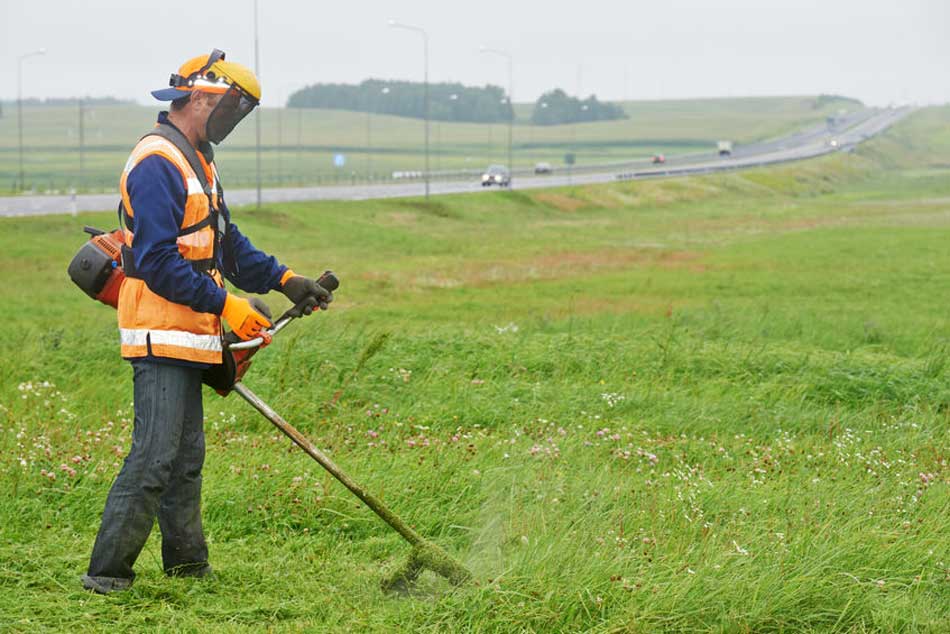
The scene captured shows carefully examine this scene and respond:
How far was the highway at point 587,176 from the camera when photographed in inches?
1745

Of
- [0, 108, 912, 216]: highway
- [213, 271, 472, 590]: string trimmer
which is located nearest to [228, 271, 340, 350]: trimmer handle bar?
[213, 271, 472, 590]: string trimmer

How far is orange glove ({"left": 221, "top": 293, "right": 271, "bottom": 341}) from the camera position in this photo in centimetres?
455

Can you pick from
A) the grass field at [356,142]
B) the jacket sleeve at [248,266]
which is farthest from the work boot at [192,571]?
the grass field at [356,142]

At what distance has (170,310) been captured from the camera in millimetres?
4602

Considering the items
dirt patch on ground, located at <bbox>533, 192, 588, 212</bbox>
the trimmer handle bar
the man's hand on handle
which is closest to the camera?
the trimmer handle bar

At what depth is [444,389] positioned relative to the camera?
852 cm

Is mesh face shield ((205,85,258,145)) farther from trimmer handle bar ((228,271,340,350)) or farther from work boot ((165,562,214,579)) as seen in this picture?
work boot ((165,562,214,579))

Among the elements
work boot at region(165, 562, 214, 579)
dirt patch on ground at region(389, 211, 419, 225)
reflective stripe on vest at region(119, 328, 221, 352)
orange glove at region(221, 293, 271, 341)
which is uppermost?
orange glove at region(221, 293, 271, 341)

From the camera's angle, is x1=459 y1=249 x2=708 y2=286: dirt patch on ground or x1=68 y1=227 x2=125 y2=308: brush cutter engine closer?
x1=68 y1=227 x2=125 y2=308: brush cutter engine

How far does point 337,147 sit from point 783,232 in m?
112

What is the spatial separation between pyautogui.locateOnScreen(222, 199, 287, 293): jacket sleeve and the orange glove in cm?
59

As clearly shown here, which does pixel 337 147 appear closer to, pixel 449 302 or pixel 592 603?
pixel 449 302

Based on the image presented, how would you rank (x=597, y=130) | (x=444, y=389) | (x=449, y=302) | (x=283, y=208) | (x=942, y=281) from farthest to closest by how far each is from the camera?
(x=597, y=130)
(x=283, y=208)
(x=942, y=281)
(x=449, y=302)
(x=444, y=389)

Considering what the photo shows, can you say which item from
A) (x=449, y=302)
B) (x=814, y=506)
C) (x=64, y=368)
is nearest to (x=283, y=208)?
(x=449, y=302)
